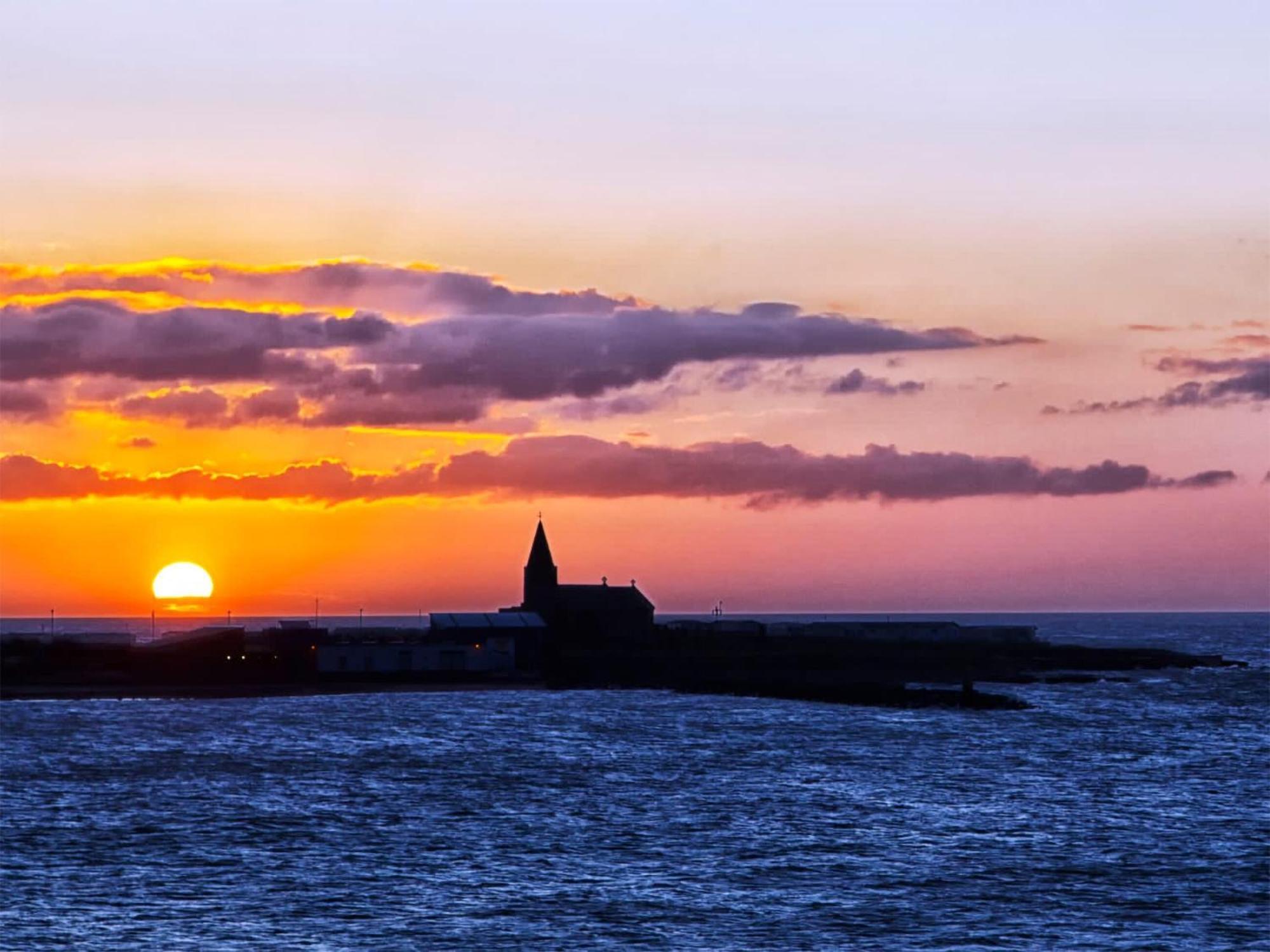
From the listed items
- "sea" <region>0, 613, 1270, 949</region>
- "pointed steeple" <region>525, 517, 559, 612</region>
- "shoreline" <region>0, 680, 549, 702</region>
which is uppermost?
"pointed steeple" <region>525, 517, 559, 612</region>

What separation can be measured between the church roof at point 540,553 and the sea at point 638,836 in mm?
48281

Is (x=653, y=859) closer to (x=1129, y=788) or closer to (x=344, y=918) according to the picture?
(x=344, y=918)

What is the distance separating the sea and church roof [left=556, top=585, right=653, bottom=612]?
162 feet

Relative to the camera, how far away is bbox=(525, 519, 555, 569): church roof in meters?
154

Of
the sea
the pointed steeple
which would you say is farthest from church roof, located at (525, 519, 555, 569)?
the sea

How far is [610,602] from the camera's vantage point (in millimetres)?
158125

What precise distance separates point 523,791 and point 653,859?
17.5 meters

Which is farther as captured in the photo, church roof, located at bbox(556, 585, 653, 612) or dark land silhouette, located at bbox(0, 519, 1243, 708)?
church roof, located at bbox(556, 585, 653, 612)

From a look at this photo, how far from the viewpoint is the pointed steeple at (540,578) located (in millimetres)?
152750

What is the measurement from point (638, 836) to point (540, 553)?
95.7 meters

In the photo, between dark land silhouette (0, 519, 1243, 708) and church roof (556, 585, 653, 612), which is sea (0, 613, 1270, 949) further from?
church roof (556, 585, 653, 612)

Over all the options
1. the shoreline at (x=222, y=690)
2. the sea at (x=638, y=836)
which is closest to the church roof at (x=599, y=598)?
the shoreline at (x=222, y=690)

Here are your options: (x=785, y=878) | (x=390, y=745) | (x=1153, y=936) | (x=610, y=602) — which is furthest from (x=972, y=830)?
(x=610, y=602)

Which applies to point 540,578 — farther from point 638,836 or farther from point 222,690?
point 638,836
